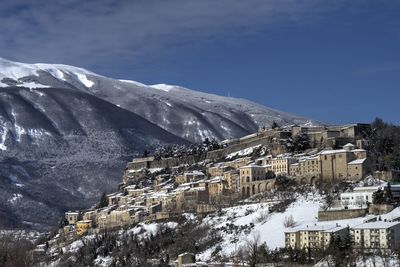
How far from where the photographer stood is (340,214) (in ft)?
222

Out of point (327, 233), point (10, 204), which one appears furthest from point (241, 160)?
point (10, 204)

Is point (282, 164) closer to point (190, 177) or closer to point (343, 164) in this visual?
point (343, 164)

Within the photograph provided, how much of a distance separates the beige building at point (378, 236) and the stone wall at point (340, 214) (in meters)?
4.66

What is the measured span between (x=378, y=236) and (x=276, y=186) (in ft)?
65.7

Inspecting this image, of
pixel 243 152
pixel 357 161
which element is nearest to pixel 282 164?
pixel 357 161

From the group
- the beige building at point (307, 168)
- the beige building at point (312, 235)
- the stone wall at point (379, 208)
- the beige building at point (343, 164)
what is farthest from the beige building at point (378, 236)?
the beige building at point (307, 168)

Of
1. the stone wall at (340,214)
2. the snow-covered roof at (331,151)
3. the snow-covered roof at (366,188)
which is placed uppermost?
the snow-covered roof at (331,151)

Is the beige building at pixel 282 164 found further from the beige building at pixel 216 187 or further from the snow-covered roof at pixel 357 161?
the snow-covered roof at pixel 357 161

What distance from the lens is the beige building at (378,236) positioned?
60000 mm

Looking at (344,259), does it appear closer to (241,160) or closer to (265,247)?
(265,247)

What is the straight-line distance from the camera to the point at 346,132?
279ft

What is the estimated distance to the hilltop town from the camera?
213 ft

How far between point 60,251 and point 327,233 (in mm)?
36403

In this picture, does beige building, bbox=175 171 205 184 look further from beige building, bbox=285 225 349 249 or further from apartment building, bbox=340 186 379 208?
beige building, bbox=285 225 349 249
